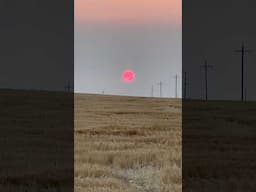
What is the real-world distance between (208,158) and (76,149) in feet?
14.7

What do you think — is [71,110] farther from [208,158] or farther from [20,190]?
[20,190]

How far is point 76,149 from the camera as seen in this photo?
18.3m

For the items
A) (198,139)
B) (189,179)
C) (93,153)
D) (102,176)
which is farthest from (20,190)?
(198,139)

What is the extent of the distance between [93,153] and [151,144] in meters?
4.03

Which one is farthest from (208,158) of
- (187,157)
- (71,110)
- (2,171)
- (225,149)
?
(71,110)

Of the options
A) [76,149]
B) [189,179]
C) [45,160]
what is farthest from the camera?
[76,149]

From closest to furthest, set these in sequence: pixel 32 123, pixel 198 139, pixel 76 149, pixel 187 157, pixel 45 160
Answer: pixel 45 160, pixel 187 157, pixel 76 149, pixel 198 139, pixel 32 123

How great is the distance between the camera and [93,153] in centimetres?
1716

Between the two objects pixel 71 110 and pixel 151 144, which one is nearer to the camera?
pixel 151 144

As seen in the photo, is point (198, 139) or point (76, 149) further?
point (198, 139)

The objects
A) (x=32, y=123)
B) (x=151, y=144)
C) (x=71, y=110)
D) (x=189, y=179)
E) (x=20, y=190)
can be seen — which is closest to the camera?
Result: (x=20, y=190)

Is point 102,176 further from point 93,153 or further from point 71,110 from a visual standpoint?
point 71,110

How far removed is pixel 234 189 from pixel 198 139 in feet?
38.1

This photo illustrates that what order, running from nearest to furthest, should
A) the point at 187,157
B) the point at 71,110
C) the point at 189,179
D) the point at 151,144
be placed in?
the point at 189,179 → the point at 187,157 → the point at 151,144 → the point at 71,110
